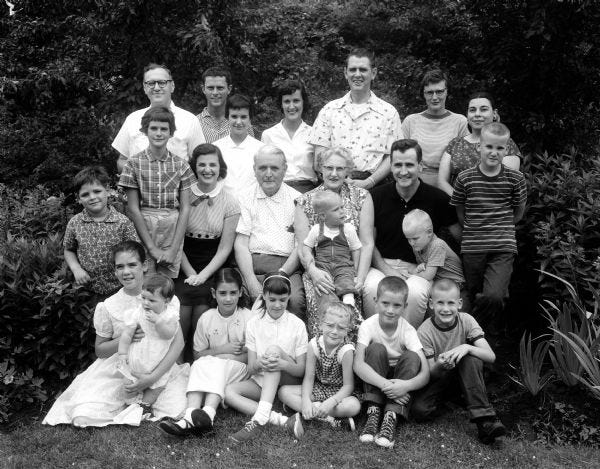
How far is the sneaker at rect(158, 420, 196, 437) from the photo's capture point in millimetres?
4121

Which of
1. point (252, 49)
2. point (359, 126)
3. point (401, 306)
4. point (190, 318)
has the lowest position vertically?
point (190, 318)

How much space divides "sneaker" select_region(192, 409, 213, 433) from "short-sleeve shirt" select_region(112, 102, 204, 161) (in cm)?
219

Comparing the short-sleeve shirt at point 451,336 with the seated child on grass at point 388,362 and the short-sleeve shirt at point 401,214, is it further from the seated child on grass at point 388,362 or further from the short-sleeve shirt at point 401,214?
the short-sleeve shirt at point 401,214

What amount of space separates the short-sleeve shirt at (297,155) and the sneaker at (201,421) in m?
2.35

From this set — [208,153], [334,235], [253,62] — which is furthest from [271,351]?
[253,62]

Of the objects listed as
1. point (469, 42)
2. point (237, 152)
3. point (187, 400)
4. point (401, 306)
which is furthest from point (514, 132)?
point (187, 400)

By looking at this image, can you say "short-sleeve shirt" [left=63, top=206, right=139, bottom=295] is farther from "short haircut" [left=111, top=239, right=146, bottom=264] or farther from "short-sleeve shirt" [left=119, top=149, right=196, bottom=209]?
"short-sleeve shirt" [left=119, top=149, right=196, bottom=209]

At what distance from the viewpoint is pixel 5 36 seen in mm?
8602

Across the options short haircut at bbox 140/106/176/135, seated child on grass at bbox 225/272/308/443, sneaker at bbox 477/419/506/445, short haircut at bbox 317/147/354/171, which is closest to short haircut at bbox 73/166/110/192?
short haircut at bbox 140/106/176/135

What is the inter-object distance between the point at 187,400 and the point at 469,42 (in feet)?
20.3

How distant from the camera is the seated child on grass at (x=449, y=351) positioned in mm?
4230

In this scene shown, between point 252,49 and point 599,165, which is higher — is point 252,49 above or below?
above

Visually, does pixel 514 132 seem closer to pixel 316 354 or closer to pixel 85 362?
pixel 316 354

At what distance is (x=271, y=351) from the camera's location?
14.6ft
